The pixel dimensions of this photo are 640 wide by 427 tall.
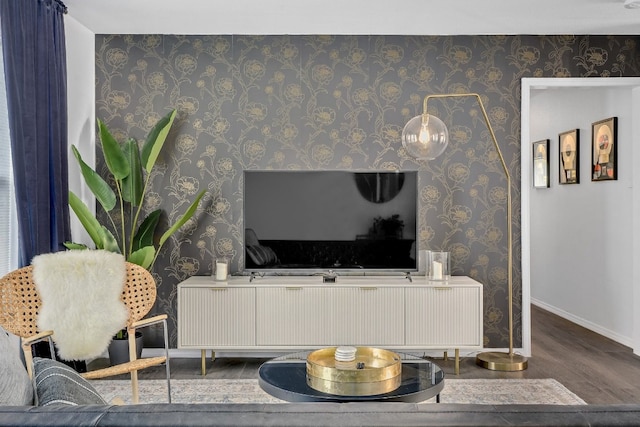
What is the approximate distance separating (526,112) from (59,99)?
3.46 m

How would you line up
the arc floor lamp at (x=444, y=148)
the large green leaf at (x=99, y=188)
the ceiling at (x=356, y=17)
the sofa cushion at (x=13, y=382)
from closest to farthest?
the sofa cushion at (x=13, y=382), the arc floor lamp at (x=444, y=148), the ceiling at (x=356, y=17), the large green leaf at (x=99, y=188)

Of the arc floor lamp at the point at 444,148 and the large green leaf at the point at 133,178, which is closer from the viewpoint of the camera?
the arc floor lamp at the point at 444,148

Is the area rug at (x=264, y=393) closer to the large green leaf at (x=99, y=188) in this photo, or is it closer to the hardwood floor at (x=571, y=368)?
the hardwood floor at (x=571, y=368)

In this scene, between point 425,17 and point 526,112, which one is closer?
point 425,17

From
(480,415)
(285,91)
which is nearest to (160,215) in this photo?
(285,91)

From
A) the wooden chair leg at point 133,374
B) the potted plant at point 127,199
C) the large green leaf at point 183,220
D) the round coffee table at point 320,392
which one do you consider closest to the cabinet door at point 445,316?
the round coffee table at point 320,392

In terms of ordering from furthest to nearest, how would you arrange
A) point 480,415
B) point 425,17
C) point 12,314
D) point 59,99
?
1. point 425,17
2. point 59,99
3. point 12,314
4. point 480,415

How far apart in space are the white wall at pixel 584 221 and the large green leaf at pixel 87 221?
3.23m

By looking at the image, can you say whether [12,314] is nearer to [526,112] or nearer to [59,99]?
[59,99]

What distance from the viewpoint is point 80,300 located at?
3.23m

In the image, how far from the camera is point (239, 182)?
479cm

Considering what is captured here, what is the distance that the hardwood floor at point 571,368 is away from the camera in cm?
391

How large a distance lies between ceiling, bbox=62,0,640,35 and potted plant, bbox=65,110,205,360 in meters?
0.74

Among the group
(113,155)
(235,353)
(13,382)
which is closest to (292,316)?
(235,353)
